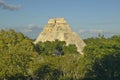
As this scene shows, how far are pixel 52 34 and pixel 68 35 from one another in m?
5.28

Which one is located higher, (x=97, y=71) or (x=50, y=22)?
(x=50, y=22)

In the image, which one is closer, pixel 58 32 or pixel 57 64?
pixel 57 64

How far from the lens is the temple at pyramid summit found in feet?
371

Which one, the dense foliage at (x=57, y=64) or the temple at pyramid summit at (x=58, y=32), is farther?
the temple at pyramid summit at (x=58, y=32)

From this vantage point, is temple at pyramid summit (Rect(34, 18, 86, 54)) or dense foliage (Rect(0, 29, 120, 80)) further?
temple at pyramid summit (Rect(34, 18, 86, 54))

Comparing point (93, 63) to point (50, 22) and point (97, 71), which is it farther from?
point (50, 22)

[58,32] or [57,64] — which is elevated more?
[58,32]

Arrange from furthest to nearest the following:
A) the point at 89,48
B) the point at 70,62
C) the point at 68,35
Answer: the point at 68,35 → the point at 89,48 → the point at 70,62

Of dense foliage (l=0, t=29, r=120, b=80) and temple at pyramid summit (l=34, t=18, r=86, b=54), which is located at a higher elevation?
temple at pyramid summit (l=34, t=18, r=86, b=54)

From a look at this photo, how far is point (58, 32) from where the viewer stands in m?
117

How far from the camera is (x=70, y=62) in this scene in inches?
2062

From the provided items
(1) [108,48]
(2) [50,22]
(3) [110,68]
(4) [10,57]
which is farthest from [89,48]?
(2) [50,22]

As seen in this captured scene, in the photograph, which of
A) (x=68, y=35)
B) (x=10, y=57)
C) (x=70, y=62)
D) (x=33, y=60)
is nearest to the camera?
(x=10, y=57)

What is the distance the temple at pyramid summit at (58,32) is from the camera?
113188mm
